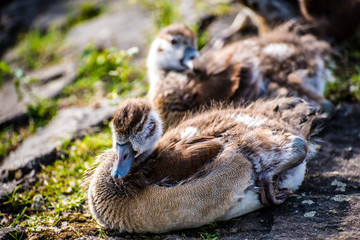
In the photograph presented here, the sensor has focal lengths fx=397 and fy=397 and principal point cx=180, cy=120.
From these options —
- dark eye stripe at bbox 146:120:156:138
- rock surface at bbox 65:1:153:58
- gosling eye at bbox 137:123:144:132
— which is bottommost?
rock surface at bbox 65:1:153:58

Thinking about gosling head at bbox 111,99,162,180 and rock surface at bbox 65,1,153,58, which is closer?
gosling head at bbox 111,99,162,180

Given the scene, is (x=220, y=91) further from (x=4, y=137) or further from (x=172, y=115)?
(x=4, y=137)

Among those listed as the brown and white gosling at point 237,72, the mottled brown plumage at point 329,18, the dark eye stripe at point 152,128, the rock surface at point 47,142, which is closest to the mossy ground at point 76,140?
the rock surface at point 47,142

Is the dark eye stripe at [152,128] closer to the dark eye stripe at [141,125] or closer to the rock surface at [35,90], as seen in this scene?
the dark eye stripe at [141,125]

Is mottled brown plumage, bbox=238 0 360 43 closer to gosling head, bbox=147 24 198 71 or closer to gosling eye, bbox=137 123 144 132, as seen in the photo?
gosling head, bbox=147 24 198 71

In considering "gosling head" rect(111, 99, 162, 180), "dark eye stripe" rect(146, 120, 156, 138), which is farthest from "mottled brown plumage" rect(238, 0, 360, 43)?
"gosling head" rect(111, 99, 162, 180)

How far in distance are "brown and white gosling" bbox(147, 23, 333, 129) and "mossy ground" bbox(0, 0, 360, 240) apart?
Answer: 0.62m

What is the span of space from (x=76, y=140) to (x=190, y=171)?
2127 millimetres

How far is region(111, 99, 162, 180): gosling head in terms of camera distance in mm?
3354

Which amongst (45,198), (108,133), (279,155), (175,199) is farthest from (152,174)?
(108,133)

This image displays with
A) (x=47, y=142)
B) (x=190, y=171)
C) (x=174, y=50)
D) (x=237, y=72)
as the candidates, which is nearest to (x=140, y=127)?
(x=190, y=171)

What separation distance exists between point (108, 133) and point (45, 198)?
3.89ft

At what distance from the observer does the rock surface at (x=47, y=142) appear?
450cm

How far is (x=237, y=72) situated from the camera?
14.9 ft
